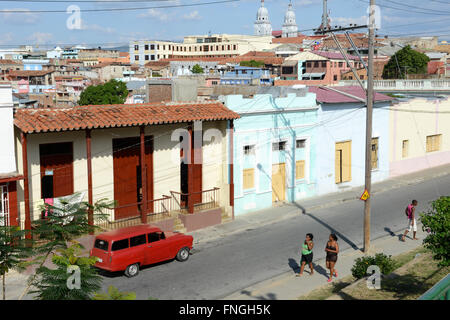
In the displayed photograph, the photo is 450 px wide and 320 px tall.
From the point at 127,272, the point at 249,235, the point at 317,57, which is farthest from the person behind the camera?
the point at 317,57

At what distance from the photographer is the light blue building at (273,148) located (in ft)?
68.5

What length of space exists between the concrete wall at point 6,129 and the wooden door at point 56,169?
131 centimetres

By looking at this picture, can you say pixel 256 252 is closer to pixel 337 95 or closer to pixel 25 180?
pixel 25 180

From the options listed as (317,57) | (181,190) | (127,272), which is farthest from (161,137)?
(317,57)

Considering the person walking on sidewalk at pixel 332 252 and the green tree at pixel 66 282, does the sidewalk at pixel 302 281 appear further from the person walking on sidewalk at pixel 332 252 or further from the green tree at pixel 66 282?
the green tree at pixel 66 282

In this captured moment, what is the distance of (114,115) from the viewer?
16656mm

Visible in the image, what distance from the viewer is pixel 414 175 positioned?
29250mm

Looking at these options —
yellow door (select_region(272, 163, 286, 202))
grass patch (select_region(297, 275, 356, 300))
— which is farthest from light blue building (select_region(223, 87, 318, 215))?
grass patch (select_region(297, 275, 356, 300))

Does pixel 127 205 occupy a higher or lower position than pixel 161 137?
lower

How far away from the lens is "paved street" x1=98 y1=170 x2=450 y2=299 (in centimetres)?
1359

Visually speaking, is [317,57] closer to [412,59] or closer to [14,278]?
[412,59]

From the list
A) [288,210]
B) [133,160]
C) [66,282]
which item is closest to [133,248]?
[133,160]

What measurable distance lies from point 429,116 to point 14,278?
25.0m

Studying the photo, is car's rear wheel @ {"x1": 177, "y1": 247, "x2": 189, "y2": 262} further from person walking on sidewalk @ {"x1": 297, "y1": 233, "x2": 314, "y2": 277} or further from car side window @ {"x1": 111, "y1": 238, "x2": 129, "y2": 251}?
person walking on sidewalk @ {"x1": 297, "y1": 233, "x2": 314, "y2": 277}
